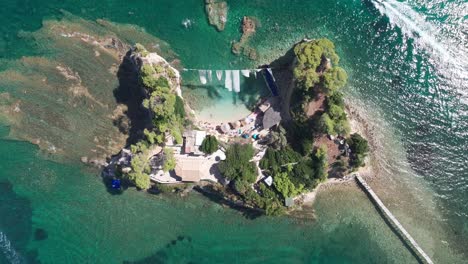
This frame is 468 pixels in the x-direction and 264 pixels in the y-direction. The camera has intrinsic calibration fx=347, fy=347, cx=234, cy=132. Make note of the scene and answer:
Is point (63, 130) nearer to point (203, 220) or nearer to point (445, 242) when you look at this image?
point (203, 220)

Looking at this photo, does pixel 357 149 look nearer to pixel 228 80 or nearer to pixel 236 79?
pixel 236 79

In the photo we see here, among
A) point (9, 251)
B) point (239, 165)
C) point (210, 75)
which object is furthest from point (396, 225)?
point (9, 251)

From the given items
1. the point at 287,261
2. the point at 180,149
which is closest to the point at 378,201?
the point at 287,261

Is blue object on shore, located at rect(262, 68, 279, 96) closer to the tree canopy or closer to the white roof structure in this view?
the tree canopy

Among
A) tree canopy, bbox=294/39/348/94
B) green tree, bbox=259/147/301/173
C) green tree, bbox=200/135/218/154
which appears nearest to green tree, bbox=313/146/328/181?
green tree, bbox=259/147/301/173

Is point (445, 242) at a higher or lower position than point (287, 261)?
higher

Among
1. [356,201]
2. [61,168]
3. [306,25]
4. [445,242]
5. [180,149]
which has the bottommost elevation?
[445,242]

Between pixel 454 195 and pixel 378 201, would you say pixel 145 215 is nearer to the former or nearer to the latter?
pixel 378 201
